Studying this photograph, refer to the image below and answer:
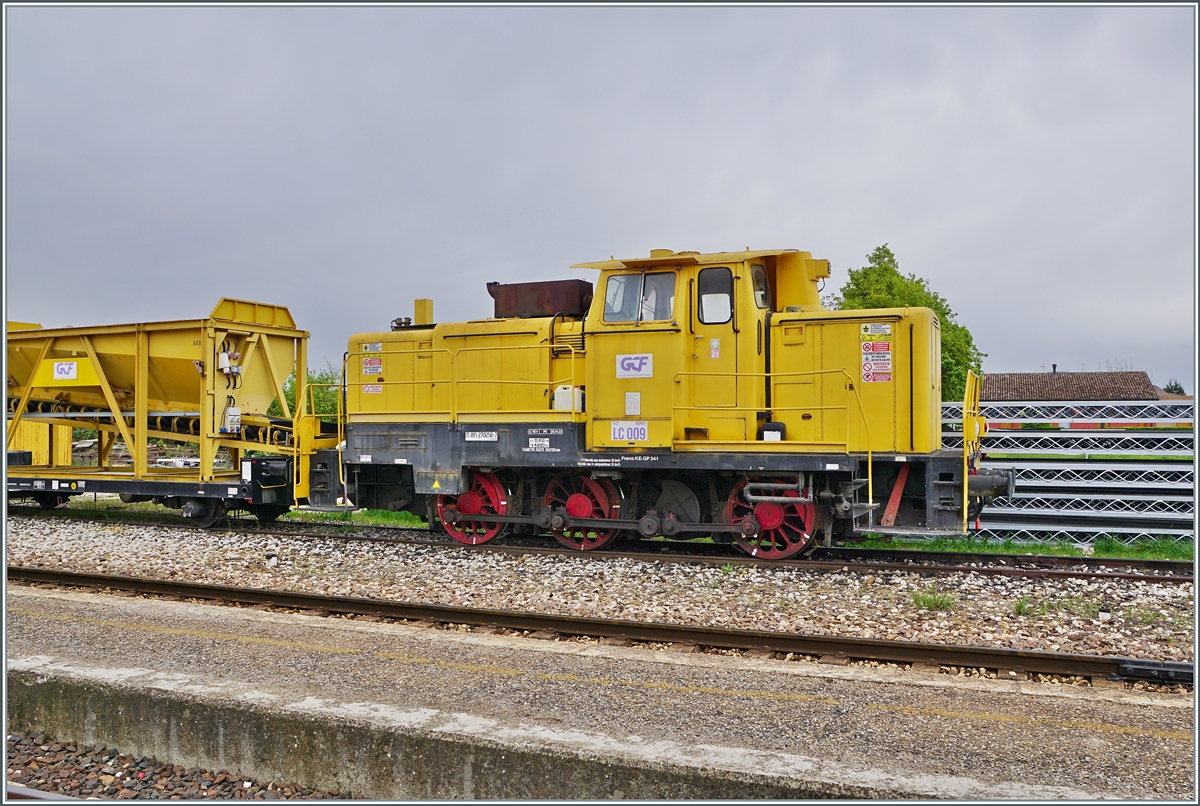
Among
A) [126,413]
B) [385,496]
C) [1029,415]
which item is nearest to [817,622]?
[385,496]

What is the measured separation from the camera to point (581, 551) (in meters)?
9.98

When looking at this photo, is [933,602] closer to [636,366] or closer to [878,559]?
[878,559]

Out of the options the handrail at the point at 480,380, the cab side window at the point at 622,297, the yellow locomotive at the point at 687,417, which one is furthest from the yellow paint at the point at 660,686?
the cab side window at the point at 622,297

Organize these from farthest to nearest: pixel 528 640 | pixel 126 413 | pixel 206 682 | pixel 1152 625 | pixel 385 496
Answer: pixel 126 413, pixel 385 496, pixel 1152 625, pixel 528 640, pixel 206 682

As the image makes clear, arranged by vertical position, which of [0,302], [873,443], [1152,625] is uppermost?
[0,302]

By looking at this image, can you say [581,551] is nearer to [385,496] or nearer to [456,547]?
[456,547]

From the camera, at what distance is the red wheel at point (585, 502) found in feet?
33.9

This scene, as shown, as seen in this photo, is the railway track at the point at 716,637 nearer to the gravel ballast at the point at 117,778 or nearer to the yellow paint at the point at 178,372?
the gravel ballast at the point at 117,778

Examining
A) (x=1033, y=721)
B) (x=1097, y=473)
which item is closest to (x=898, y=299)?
(x=1097, y=473)

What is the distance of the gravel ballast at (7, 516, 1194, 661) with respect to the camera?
6.88 metres

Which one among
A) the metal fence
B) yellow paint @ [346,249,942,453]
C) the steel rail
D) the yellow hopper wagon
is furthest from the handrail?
the steel rail

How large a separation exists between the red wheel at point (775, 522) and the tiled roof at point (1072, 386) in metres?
49.1

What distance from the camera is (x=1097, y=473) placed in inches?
473

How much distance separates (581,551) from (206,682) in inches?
208
